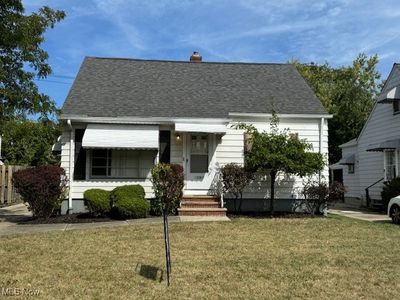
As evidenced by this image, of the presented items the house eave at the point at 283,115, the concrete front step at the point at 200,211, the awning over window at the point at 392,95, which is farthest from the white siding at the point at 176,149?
the awning over window at the point at 392,95

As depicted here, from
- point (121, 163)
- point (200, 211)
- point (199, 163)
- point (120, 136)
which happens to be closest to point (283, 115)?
point (199, 163)

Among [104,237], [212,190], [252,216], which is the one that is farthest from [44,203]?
[252,216]

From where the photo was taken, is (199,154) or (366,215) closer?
(199,154)

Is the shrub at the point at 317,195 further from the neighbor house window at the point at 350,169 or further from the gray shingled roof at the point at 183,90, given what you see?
the neighbor house window at the point at 350,169

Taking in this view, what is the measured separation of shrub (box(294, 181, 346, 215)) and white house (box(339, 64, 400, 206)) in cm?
545

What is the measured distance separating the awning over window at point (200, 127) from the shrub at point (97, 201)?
3139mm

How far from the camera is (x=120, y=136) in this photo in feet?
47.5

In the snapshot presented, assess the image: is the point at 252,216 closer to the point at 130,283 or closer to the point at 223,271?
the point at 223,271

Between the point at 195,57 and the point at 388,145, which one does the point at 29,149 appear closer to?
the point at 195,57

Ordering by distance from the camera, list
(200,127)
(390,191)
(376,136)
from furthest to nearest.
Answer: (376,136)
(390,191)
(200,127)

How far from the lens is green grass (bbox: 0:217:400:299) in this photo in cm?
624

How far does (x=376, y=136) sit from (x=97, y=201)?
1399 centimetres

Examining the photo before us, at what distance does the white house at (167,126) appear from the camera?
48.1 ft

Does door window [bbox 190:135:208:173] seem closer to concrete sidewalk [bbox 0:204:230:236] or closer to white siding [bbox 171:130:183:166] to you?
white siding [bbox 171:130:183:166]
